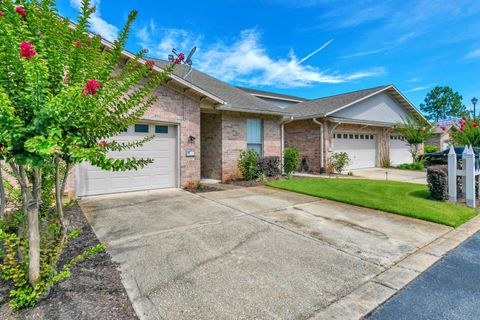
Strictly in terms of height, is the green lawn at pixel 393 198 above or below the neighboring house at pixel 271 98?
below

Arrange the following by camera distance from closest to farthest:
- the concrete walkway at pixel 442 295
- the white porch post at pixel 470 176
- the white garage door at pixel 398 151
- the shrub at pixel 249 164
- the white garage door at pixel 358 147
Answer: the concrete walkway at pixel 442 295
the white porch post at pixel 470 176
the shrub at pixel 249 164
the white garage door at pixel 358 147
the white garage door at pixel 398 151

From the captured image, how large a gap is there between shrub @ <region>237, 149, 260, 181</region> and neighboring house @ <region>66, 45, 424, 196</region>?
0.43m

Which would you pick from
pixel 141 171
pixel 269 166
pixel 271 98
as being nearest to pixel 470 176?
pixel 269 166

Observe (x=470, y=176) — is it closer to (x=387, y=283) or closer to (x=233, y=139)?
(x=387, y=283)

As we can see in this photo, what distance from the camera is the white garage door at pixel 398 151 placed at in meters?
17.7

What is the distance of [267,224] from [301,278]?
6.52 feet

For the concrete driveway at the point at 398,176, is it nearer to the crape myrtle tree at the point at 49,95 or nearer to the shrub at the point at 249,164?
the shrub at the point at 249,164

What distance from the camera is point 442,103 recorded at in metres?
59.8

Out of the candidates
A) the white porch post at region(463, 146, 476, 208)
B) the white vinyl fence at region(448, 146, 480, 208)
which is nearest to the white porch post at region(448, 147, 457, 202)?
the white vinyl fence at region(448, 146, 480, 208)

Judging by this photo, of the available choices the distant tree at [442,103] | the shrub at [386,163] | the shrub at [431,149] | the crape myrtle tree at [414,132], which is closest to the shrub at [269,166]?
the shrub at [386,163]

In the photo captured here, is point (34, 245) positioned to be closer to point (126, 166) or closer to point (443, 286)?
point (126, 166)

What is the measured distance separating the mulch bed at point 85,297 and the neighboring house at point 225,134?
5.06m

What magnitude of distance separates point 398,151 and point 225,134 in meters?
15.1

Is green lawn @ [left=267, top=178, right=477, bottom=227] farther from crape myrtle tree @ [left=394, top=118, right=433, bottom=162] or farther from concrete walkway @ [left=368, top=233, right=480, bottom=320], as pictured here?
crape myrtle tree @ [left=394, top=118, right=433, bottom=162]
